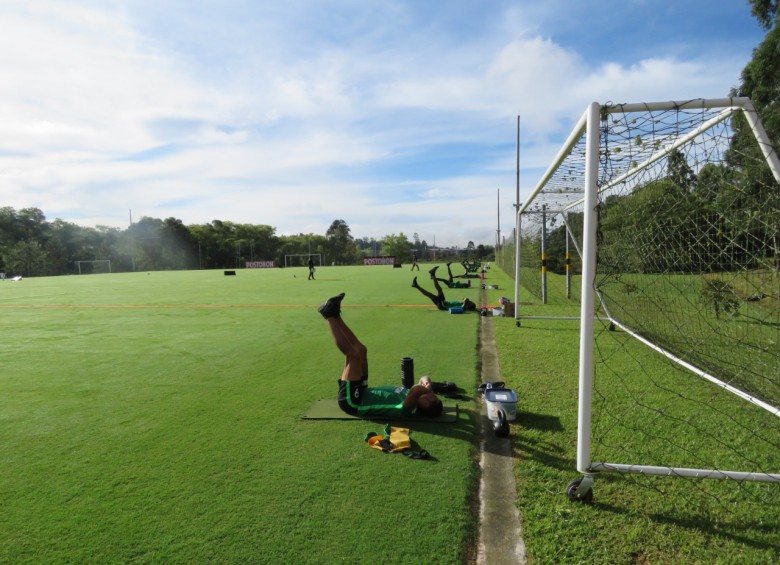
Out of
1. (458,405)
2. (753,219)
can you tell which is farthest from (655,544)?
(753,219)

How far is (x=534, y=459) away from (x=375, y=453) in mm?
1289

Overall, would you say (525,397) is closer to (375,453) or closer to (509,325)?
(375,453)

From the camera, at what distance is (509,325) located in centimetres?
952

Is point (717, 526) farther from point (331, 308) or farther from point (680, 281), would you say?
point (680, 281)

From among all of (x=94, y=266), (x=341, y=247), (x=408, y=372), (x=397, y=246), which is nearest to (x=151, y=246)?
(x=94, y=266)

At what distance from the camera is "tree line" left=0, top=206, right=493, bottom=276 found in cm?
6238

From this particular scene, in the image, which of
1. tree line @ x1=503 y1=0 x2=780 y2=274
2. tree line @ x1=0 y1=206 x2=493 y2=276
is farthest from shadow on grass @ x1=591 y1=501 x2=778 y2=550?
tree line @ x1=0 y1=206 x2=493 y2=276

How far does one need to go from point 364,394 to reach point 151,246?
256ft

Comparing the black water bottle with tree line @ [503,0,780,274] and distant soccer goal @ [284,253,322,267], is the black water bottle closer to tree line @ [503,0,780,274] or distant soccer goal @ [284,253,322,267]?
tree line @ [503,0,780,274]

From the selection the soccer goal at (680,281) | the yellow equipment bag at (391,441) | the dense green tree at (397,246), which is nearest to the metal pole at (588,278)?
the soccer goal at (680,281)

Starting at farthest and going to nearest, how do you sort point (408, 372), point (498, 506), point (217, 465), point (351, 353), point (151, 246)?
1. point (151, 246)
2. point (408, 372)
3. point (351, 353)
4. point (217, 465)
5. point (498, 506)

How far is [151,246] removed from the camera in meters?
71.9

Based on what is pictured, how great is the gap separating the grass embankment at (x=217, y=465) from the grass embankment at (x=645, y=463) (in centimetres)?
52

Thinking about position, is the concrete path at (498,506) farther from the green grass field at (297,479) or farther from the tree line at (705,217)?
the tree line at (705,217)
